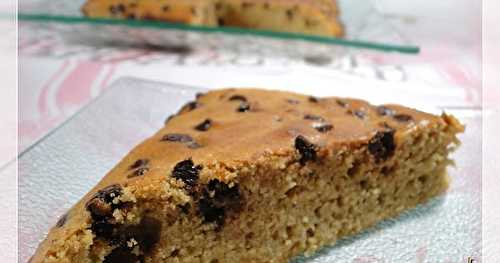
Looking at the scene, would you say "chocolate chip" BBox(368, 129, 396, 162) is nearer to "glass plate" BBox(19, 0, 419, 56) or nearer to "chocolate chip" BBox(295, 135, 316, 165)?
"chocolate chip" BBox(295, 135, 316, 165)

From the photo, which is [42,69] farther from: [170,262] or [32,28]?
[170,262]

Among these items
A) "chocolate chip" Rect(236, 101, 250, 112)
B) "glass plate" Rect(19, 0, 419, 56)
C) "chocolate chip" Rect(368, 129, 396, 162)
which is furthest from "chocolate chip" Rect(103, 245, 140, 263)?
"glass plate" Rect(19, 0, 419, 56)

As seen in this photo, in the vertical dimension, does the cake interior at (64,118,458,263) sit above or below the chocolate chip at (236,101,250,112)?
below

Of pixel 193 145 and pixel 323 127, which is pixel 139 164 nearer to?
pixel 193 145

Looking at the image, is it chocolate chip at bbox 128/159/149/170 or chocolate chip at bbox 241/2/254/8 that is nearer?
chocolate chip at bbox 128/159/149/170

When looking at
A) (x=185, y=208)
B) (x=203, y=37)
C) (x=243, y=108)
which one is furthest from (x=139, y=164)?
(x=203, y=37)

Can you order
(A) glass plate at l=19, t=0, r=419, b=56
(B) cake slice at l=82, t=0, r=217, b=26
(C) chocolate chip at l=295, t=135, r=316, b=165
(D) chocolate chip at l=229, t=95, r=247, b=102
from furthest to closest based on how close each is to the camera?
(B) cake slice at l=82, t=0, r=217, b=26 < (A) glass plate at l=19, t=0, r=419, b=56 < (D) chocolate chip at l=229, t=95, r=247, b=102 < (C) chocolate chip at l=295, t=135, r=316, b=165

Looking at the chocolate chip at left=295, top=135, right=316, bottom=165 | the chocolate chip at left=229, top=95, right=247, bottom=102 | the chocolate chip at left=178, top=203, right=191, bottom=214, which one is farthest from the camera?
the chocolate chip at left=229, top=95, right=247, bottom=102
